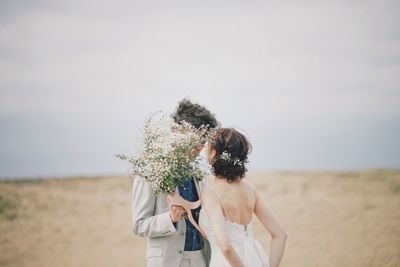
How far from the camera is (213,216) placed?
12.1 feet

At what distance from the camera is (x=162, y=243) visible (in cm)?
425

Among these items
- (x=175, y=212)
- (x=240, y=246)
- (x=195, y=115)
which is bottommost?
(x=240, y=246)

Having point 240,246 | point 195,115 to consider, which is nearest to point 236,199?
point 240,246

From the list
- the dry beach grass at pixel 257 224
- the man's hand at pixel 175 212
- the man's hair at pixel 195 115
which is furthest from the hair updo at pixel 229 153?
the dry beach grass at pixel 257 224

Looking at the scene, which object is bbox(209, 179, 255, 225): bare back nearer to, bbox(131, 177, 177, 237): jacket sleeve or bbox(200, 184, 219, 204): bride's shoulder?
bbox(200, 184, 219, 204): bride's shoulder

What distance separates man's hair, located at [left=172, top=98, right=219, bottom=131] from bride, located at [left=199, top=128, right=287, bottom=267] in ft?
1.83

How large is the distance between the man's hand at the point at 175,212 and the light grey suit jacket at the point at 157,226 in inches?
2.1

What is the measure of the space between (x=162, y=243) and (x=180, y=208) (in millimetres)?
430

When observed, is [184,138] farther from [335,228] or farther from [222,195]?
[335,228]

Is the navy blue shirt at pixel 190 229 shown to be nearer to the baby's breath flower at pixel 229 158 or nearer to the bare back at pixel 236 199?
the bare back at pixel 236 199

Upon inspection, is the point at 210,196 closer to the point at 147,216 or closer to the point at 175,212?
the point at 175,212

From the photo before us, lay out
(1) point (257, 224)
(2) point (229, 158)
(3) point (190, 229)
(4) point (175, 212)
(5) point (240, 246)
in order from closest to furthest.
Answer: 1. (2) point (229, 158)
2. (4) point (175, 212)
3. (5) point (240, 246)
4. (3) point (190, 229)
5. (1) point (257, 224)

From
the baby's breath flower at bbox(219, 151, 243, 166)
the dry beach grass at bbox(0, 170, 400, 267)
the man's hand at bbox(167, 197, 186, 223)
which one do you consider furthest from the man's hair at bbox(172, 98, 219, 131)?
the dry beach grass at bbox(0, 170, 400, 267)

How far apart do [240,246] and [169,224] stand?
60 centimetres
